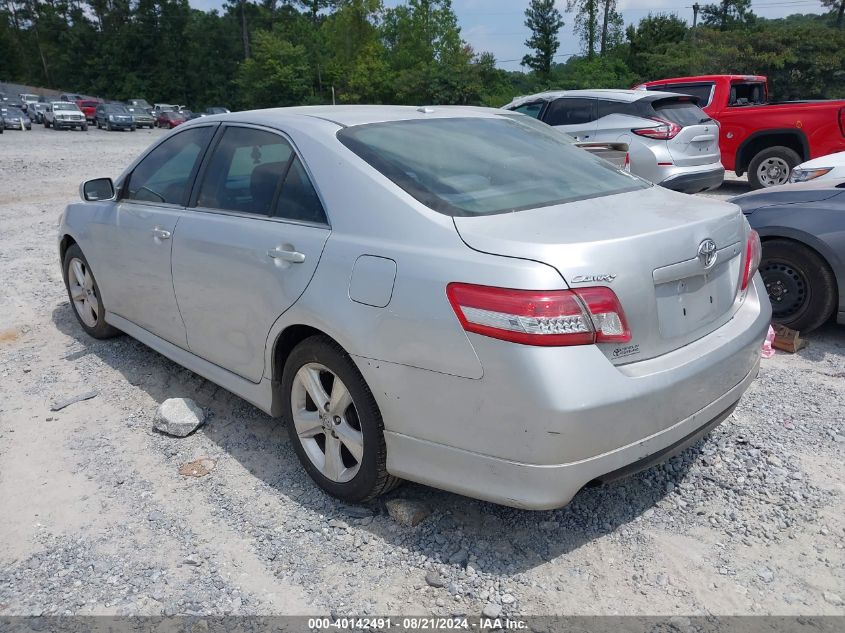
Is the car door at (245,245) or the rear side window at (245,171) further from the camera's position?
the rear side window at (245,171)

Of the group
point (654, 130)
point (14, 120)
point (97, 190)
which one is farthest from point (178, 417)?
point (14, 120)

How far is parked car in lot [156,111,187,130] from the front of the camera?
155 feet

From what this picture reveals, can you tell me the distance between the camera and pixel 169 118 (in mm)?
47656

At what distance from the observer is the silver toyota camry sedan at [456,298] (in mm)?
2275

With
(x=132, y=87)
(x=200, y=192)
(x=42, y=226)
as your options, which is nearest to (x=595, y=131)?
(x=200, y=192)

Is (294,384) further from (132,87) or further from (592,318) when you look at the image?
(132,87)

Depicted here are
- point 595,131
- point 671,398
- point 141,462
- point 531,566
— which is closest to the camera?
point 671,398

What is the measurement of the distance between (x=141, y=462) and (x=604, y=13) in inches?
2225

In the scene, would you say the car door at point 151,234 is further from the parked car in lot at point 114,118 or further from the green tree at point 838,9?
the green tree at point 838,9

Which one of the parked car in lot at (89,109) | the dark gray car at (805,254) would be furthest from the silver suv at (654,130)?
the parked car in lot at (89,109)

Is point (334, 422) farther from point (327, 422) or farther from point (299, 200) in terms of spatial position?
point (299, 200)

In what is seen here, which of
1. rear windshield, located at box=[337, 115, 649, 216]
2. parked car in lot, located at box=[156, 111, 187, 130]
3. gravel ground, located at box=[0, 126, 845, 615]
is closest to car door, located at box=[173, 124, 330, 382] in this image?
rear windshield, located at box=[337, 115, 649, 216]

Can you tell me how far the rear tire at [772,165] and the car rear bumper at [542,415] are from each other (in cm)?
922

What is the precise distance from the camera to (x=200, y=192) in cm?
373
